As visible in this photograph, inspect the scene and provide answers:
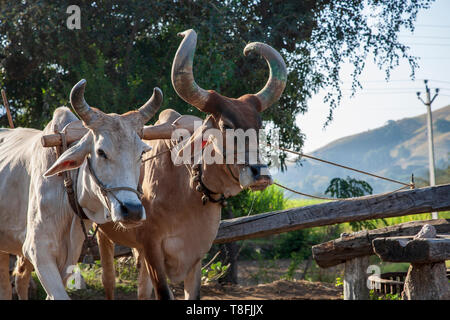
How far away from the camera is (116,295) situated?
7.22 metres

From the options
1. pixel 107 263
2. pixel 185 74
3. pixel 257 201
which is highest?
pixel 185 74

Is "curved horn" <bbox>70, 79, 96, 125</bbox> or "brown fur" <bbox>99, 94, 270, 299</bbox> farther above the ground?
"curved horn" <bbox>70, 79, 96, 125</bbox>

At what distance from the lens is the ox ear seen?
10.9 ft

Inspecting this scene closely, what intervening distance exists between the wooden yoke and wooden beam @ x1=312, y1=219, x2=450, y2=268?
1.63 m

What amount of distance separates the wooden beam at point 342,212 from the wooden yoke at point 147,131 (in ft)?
4.46

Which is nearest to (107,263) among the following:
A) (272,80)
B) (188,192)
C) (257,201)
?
(188,192)

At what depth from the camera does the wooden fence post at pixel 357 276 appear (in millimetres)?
5215

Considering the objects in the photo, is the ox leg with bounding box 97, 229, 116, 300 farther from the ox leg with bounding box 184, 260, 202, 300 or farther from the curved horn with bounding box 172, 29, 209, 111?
the curved horn with bounding box 172, 29, 209, 111

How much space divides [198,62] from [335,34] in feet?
8.03

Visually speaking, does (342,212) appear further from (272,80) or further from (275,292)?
(275,292)

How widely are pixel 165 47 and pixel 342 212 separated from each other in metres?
4.54

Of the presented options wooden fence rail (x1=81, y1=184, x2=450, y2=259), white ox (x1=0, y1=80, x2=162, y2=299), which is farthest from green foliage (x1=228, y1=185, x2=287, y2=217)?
white ox (x1=0, y1=80, x2=162, y2=299)

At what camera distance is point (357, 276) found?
5227 millimetres

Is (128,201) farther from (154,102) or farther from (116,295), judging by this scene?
(116,295)
